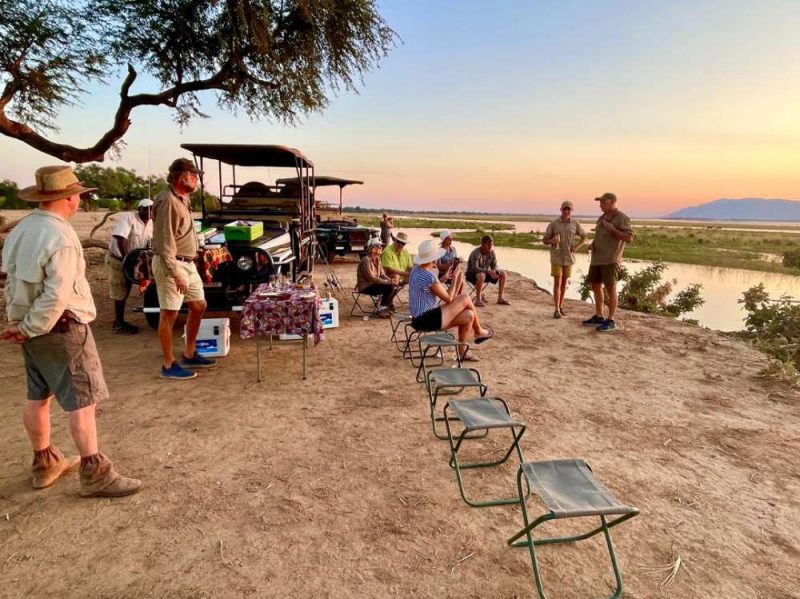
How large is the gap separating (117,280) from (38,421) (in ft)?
12.2

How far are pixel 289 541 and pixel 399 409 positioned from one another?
5.89ft

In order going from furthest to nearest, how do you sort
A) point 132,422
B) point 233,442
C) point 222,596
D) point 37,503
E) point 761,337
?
1. point 761,337
2. point 132,422
3. point 233,442
4. point 37,503
5. point 222,596

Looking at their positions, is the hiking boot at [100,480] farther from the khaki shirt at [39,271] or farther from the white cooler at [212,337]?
the white cooler at [212,337]

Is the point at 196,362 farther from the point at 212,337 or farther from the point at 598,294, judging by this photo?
the point at 598,294

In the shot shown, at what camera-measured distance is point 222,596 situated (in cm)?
204

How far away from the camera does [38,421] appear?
2646mm

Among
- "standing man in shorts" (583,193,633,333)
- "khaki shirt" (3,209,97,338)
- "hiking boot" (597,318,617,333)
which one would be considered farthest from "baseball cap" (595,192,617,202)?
"khaki shirt" (3,209,97,338)

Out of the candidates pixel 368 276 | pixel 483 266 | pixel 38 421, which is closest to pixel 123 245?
pixel 368 276

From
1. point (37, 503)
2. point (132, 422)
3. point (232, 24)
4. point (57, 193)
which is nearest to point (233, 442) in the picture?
point (132, 422)

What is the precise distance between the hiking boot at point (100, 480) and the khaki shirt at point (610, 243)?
624cm

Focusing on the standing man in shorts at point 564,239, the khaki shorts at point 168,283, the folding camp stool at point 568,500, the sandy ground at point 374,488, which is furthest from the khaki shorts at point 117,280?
the standing man in shorts at point 564,239

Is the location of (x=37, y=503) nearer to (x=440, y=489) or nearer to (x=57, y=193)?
(x=57, y=193)

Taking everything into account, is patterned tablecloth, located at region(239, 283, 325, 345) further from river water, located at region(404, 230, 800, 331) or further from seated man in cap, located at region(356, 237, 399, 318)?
river water, located at region(404, 230, 800, 331)

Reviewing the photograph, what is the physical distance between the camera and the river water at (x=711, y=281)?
11047 millimetres
